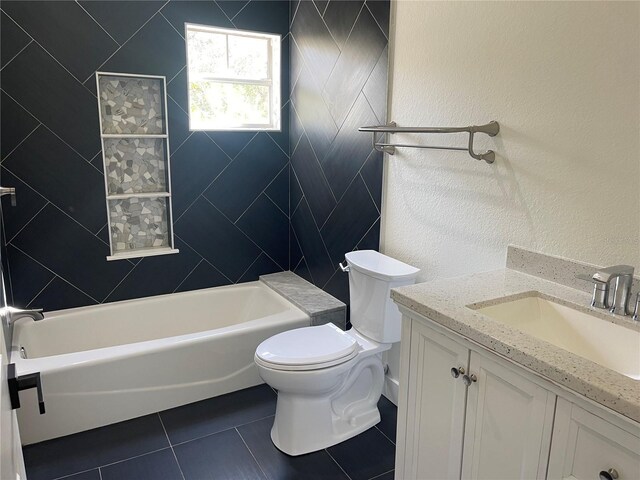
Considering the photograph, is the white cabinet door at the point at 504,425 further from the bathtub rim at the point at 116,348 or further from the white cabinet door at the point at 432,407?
the bathtub rim at the point at 116,348

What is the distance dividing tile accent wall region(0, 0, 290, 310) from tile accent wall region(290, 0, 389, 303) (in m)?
0.21

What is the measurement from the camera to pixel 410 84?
2.35 m

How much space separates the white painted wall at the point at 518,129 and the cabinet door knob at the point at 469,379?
0.62 meters

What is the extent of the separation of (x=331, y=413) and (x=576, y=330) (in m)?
1.23

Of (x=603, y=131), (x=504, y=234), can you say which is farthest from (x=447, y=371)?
(x=603, y=131)

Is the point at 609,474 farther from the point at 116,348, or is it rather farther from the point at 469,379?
the point at 116,348

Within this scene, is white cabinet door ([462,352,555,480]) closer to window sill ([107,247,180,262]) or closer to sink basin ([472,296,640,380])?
sink basin ([472,296,640,380])

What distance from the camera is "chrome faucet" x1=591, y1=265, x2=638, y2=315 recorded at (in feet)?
4.65

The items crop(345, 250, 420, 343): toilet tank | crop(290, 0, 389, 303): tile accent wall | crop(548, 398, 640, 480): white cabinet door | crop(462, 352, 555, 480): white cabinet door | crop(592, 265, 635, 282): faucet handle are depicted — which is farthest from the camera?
crop(290, 0, 389, 303): tile accent wall

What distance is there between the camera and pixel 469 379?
141cm

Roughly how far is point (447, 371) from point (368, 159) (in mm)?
1447

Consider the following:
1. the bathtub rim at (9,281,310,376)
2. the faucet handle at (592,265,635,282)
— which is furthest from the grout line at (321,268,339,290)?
the faucet handle at (592,265,635,282)

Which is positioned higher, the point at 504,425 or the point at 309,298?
the point at 504,425

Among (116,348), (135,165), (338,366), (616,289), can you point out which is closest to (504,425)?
(616,289)
